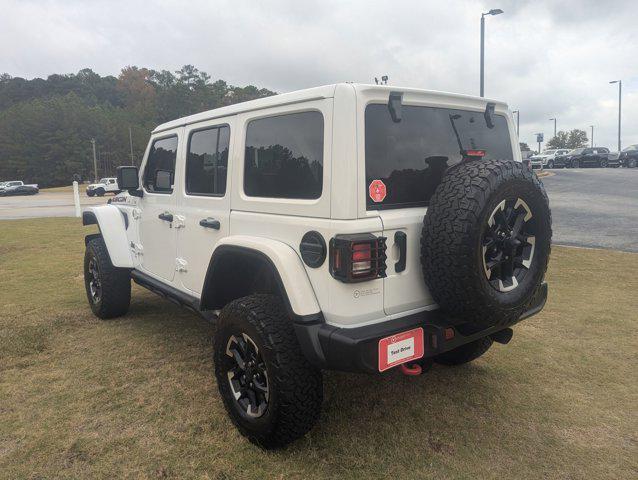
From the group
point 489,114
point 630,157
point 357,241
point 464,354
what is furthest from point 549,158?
point 357,241

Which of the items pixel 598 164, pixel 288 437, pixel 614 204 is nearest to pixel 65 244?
pixel 288 437

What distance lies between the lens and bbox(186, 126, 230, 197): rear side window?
10.4 feet

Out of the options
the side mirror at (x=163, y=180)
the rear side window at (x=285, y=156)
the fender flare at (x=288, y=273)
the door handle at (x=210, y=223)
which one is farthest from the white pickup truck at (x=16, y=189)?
the fender flare at (x=288, y=273)

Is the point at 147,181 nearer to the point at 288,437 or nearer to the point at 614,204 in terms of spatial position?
the point at 288,437

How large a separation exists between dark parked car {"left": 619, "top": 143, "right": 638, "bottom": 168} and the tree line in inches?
1910

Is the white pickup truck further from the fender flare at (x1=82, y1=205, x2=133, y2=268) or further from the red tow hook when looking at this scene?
the red tow hook

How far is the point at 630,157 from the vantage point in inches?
1336

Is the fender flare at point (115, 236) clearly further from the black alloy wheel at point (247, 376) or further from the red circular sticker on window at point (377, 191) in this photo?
the red circular sticker on window at point (377, 191)


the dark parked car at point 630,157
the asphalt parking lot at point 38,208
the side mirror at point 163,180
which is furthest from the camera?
the dark parked car at point 630,157

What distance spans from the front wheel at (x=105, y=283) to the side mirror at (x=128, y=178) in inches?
37.1

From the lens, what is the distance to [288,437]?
2545 mm

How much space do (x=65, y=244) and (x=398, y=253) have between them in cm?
938

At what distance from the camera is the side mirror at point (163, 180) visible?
3.84 metres

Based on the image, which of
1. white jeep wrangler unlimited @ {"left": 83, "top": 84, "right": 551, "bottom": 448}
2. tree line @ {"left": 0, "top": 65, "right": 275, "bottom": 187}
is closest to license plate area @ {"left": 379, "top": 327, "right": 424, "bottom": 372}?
white jeep wrangler unlimited @ {"left": 83, "top": 84, "right": 551, "bottom": 448}
